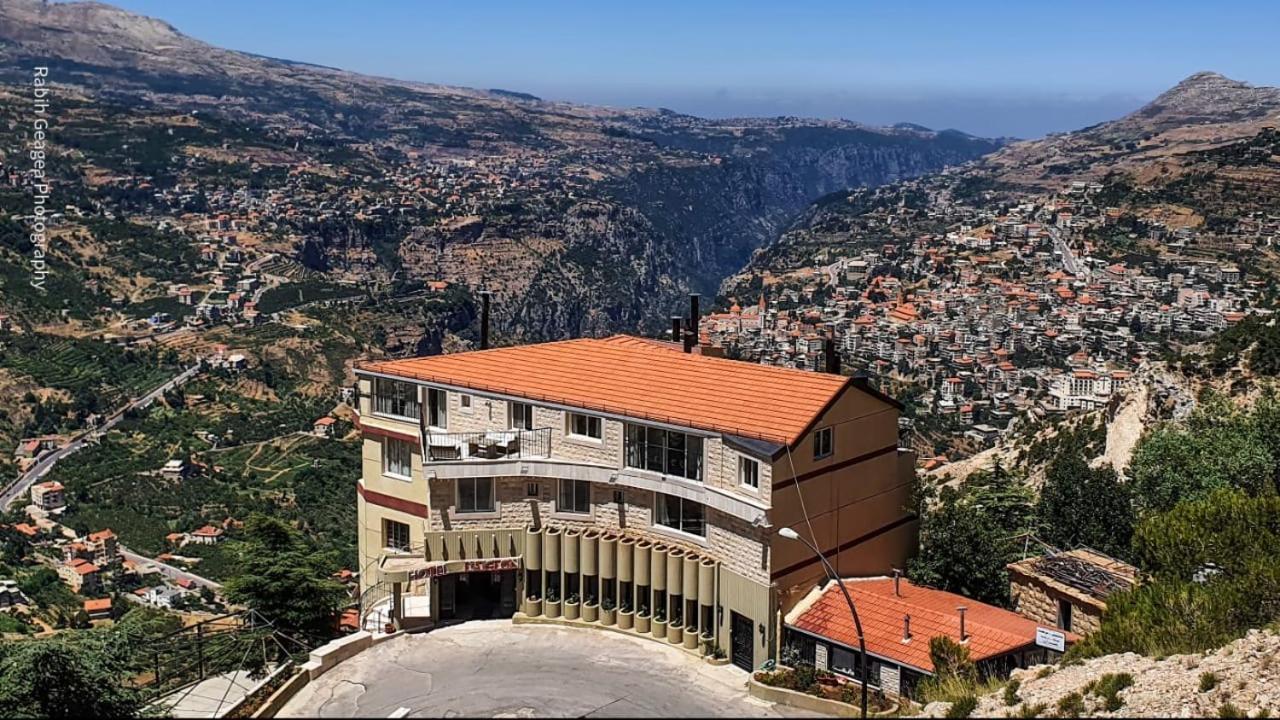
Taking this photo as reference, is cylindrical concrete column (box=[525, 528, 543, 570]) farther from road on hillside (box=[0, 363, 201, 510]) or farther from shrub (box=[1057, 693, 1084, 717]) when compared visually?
road on hillside (box=[0, 363, 201, 510])

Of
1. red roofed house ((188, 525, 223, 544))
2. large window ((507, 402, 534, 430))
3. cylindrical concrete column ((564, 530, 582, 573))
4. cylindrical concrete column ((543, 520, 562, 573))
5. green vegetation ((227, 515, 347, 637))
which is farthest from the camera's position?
red roofed house ((188, 525, 223, 544))

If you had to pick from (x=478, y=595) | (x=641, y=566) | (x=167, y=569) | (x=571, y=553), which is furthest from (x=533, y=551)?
(x=167, y=569)

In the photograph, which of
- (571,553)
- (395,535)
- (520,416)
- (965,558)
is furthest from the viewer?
(965,558)

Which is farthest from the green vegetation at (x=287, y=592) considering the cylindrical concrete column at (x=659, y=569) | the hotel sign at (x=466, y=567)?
the cylindrical concrete column at (x=659, y=569)

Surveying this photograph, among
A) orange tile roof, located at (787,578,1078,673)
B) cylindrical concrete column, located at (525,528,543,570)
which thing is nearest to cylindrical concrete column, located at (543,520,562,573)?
cylindrical concrete column, located at (525,528,543,570)

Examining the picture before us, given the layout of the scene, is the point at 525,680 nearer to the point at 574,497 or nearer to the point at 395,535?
the point at 574,497

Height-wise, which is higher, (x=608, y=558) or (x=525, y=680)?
(x=608, y=558)

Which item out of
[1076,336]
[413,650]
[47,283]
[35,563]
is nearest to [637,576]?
[413,650]
